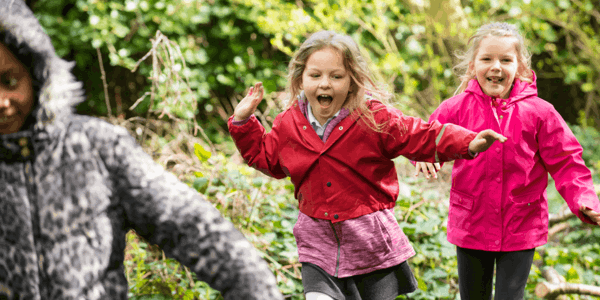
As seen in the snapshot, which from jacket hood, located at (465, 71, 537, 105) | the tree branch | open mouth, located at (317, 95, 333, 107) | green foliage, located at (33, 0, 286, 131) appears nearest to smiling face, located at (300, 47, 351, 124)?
open mouth, located at (317, 95, 333, 107)

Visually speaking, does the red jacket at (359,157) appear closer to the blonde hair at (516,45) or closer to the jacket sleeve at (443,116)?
the jacket sleeve at (443,116)

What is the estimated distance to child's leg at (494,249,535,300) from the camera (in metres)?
2.65

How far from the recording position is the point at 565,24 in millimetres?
6281

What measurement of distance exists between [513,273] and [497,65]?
3.36 ft

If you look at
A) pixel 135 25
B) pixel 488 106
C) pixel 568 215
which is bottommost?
pixel 568 215

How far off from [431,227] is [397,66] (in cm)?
221

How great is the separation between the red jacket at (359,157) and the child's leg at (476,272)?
632 mm

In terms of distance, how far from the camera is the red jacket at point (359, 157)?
7.72 ft

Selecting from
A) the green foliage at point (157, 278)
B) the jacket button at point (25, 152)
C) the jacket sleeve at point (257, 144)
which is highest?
the jacket button at point (25, 152)

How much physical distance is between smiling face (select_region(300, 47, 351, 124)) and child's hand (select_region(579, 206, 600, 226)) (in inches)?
47.1

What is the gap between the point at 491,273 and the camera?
280 centimetres

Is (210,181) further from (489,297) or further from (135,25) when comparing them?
(135,25)

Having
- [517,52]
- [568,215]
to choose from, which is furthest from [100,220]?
[568,215]

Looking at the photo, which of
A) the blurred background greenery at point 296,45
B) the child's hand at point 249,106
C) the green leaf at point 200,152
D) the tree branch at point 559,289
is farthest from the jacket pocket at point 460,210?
the green leaf at point 200,152
